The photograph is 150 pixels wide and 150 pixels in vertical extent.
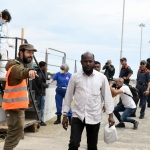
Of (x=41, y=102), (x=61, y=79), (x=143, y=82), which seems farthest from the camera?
(x=143, y=82)

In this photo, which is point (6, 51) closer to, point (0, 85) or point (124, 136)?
point (0, 85)

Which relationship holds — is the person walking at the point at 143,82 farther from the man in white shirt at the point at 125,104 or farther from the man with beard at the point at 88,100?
the man with beard at the point at 88,100

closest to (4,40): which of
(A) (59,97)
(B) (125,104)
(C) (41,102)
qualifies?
(C) (41,102)

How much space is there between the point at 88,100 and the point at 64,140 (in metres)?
3.33

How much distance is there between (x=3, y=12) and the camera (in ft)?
29.2

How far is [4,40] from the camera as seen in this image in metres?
9.24

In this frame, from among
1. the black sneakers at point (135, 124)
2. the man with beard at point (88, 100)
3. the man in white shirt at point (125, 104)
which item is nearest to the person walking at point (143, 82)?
the man in white shirt at point (125, 104)

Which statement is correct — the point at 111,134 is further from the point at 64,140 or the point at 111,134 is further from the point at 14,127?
the point at 64,140

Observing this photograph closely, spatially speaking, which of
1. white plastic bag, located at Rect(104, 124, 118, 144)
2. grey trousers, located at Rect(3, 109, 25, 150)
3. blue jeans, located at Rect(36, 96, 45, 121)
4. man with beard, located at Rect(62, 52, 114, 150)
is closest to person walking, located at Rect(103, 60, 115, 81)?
blue jeans, located at Rect(36, 96, 45, 121)

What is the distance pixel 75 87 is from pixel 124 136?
412 centimetres

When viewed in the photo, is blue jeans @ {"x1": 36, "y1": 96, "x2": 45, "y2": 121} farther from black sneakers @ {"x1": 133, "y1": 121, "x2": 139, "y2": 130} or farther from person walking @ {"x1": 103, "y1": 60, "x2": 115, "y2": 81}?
person walking @ {"x1": 103, "y1": 60, "x2": 115, "y2": 81}

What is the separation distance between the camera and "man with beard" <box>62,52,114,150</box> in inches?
206

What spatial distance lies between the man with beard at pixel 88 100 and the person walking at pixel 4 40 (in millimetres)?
4019

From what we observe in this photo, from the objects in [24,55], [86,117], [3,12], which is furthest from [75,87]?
[3,12]
